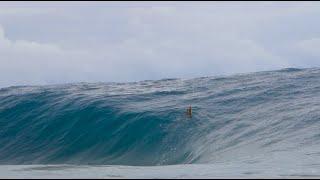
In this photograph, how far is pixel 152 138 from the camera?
Result: 28766 mm

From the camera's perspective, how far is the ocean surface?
24500mm

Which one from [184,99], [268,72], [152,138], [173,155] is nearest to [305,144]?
[173,155]

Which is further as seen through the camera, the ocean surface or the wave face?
the wave face

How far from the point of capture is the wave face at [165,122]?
25.4 meters

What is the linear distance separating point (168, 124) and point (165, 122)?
12.1 inches

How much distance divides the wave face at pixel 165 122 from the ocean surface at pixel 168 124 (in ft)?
0.16

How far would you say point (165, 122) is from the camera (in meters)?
30.1

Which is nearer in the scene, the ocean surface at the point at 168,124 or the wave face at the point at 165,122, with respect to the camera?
the ocean surface at the point at 168,124

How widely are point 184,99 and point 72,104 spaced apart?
6265 mm

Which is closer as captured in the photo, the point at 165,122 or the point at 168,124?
the point at 168,124

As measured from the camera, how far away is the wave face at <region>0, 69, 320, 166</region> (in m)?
25.4

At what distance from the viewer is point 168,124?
2980 centimetres

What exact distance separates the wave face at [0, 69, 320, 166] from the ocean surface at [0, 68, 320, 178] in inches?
1.9

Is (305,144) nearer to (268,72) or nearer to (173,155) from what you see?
(173,155)
